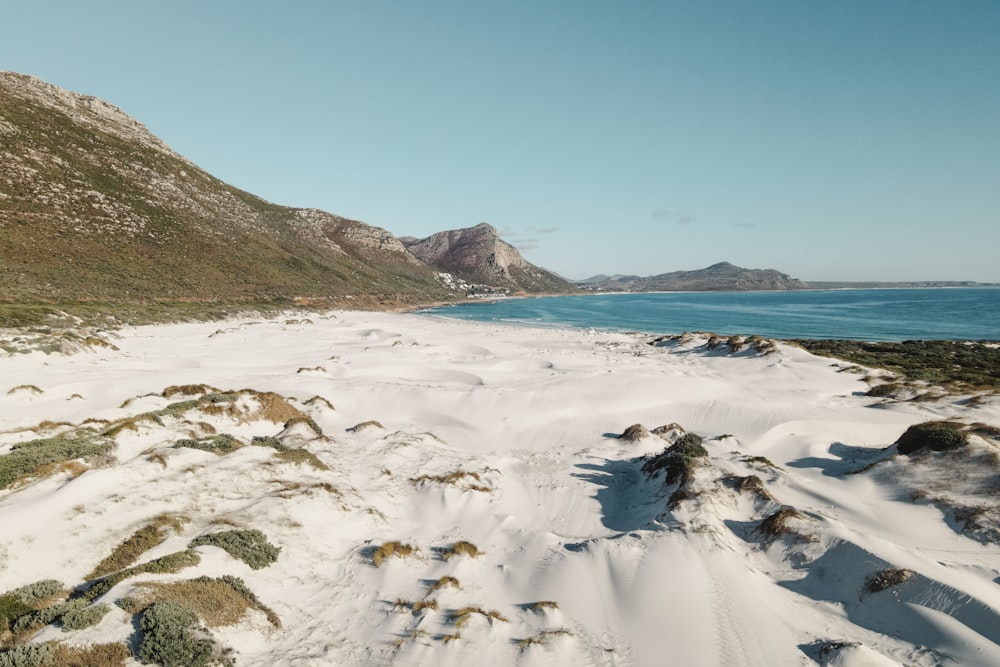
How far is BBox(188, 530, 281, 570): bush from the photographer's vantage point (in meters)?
8.30

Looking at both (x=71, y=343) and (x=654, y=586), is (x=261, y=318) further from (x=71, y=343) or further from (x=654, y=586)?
(x=654, y=586)

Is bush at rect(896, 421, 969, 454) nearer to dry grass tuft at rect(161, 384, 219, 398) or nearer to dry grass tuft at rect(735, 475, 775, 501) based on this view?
dry grass tuft at rect(735, 475, 775, 501)

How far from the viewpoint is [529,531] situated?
1135cm

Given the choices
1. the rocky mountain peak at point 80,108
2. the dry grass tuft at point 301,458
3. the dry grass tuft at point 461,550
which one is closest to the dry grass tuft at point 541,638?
the dry grass tuft at point 461,550

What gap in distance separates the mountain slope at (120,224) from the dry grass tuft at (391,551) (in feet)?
168

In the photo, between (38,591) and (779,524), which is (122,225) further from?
(779,524)

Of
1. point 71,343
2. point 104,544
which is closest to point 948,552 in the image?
point 104,544

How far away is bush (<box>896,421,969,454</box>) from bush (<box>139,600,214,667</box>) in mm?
19091

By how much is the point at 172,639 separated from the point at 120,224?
78917 millimetres

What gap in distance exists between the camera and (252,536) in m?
8.86

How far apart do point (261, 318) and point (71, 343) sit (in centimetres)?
3036

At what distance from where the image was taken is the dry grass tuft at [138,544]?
7562 mm

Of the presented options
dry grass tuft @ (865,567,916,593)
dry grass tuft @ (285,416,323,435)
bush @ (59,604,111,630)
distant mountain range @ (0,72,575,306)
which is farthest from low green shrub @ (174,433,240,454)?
distant mountain range @ (0,72,575,306)

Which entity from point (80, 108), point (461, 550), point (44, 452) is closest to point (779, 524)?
point (461, 550)
